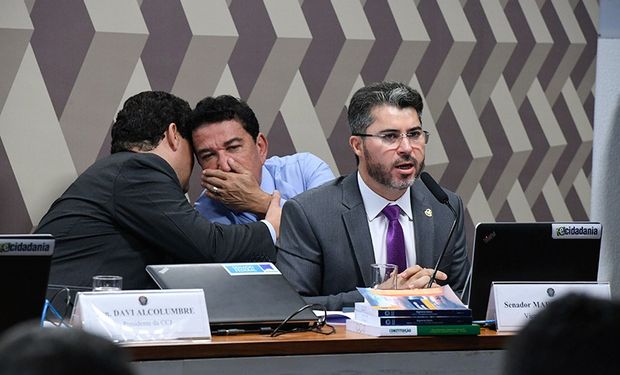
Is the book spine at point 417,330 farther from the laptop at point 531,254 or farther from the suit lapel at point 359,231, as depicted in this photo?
the suit lapel at point 359,231

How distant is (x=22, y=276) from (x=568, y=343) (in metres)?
1.71

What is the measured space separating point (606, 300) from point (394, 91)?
2.74 metres

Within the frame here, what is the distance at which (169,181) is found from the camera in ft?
11.3

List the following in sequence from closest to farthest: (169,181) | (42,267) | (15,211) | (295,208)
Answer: (42,267), (295,208), (169,181), (15,211)

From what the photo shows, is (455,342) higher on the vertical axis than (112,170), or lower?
lower

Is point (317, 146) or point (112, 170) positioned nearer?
point (112, 170)

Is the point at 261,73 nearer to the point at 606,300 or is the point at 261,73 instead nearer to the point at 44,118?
the point at 44,118

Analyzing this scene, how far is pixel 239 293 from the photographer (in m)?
2.61

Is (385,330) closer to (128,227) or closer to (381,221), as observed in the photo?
(381,221)

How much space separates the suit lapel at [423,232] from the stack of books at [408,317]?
0.60m

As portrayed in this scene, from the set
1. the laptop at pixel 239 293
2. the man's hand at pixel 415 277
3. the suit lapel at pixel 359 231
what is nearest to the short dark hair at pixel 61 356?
the laptop at pixel 239 293

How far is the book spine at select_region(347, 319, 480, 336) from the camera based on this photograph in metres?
2.47

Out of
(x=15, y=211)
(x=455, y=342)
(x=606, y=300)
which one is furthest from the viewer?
(x=15, y=211)

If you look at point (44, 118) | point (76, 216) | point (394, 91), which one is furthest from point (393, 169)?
point (44, 118)
